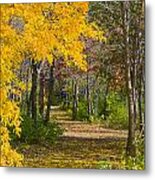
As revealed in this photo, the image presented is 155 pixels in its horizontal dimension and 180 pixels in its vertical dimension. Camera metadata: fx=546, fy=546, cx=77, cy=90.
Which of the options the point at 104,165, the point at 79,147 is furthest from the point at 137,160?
the point at 79,147

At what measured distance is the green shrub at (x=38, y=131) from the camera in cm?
261

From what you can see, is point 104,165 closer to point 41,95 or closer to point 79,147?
point 79,147

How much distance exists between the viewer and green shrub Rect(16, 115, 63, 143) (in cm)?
261

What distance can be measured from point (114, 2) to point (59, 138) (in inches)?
27.2

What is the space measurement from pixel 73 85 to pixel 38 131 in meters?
0.28

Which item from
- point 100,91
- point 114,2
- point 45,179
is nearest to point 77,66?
point 100,91

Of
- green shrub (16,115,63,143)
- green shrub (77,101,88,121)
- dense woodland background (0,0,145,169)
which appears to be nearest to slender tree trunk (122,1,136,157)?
dense woodland background (0,0,145,169)

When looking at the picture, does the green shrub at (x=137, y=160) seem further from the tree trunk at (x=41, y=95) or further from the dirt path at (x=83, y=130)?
the tree trunk at (x=41, y=95)

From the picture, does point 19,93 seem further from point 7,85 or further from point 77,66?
point 77,66

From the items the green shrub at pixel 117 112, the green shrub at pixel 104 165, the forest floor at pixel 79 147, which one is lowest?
the green shrub at pixel 104 165

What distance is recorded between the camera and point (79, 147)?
259 cm

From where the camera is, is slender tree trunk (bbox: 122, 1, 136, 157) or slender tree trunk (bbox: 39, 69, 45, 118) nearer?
slender tree trunk (bbox: 122, 1, 136, 157)

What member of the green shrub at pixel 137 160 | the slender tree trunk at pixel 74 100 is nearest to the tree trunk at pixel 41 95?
the slender tree trunk at pixel 74 100

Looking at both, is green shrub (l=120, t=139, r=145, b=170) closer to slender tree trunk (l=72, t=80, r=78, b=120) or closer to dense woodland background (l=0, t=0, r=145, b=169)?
dense woodland background (l=0, t=0, r=145, b=169)
